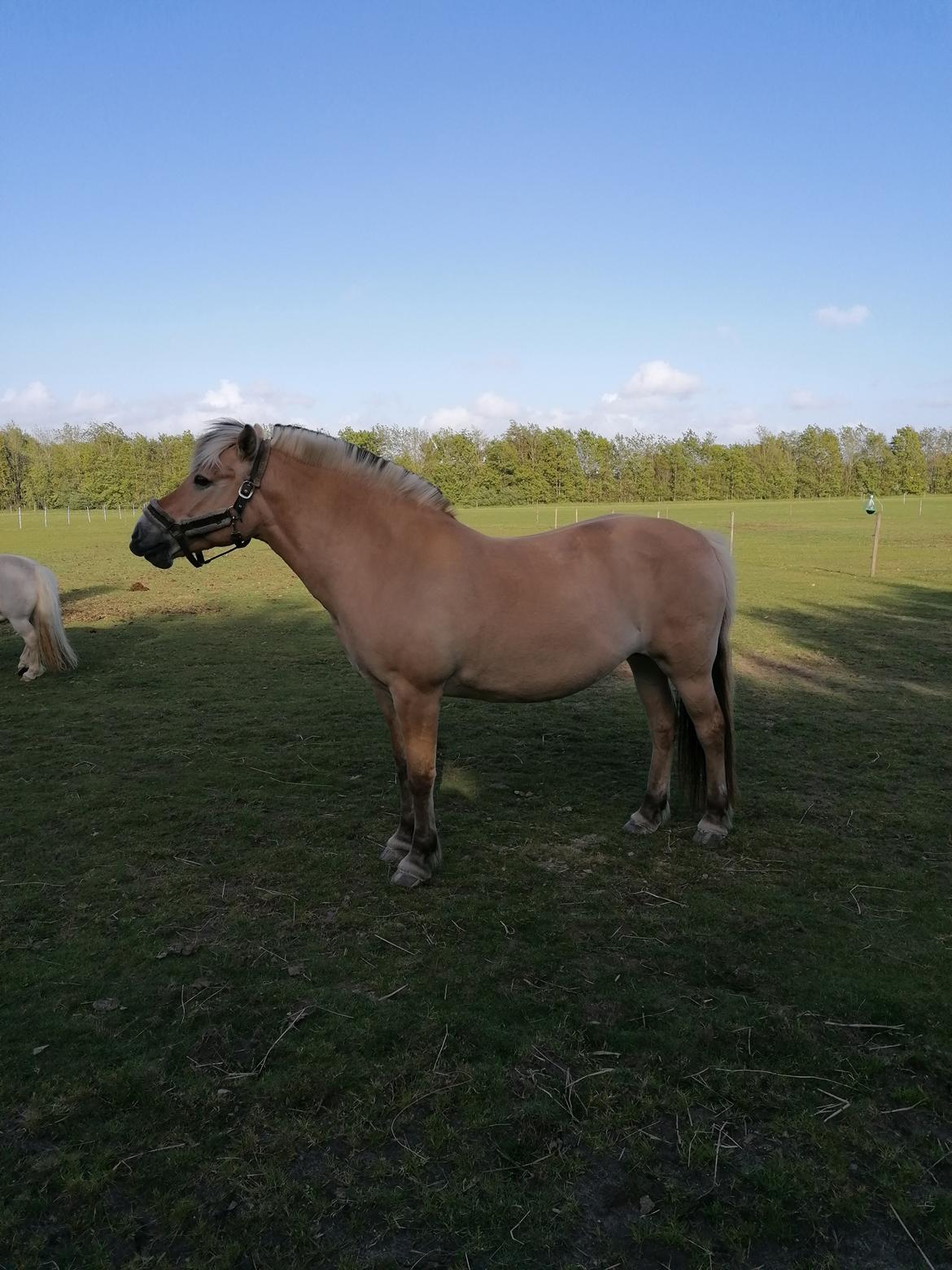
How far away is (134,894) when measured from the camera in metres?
3.64

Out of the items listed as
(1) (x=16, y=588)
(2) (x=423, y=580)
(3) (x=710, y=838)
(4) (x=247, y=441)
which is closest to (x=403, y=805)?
(2) (x=423, y=580)

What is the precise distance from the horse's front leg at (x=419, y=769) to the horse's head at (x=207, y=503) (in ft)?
3.86

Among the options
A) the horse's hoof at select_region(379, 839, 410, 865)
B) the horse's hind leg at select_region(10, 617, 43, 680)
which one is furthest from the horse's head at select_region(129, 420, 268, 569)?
the horse's hind leg at select_region(10, 617, 43, 680)

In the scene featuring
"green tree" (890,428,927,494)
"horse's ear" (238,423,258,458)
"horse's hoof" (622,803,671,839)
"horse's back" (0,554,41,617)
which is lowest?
"horse's hoof" (622,803,671,839)

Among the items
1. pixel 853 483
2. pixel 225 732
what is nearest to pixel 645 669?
pixel 225 732

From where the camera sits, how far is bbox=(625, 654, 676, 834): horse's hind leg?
14.4 ft

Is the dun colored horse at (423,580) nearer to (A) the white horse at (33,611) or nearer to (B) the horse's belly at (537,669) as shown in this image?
(B) the horse's belly at (537,669)

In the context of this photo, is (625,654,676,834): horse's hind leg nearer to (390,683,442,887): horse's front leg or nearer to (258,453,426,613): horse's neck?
(390,683,442,887): horse's front leg

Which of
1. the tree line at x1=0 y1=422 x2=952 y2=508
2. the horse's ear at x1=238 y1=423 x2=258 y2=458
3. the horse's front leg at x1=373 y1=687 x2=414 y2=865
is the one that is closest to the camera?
the horse's ear at x1=238 y1=423 x2=258 y2=458

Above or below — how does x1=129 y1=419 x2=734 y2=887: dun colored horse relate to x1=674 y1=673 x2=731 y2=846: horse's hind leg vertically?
above

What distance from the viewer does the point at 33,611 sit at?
26.0 feet

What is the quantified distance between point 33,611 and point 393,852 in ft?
19.7

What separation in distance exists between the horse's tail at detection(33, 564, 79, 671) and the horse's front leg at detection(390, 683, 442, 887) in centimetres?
584

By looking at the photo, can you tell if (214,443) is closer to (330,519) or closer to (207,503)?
(207,503)
